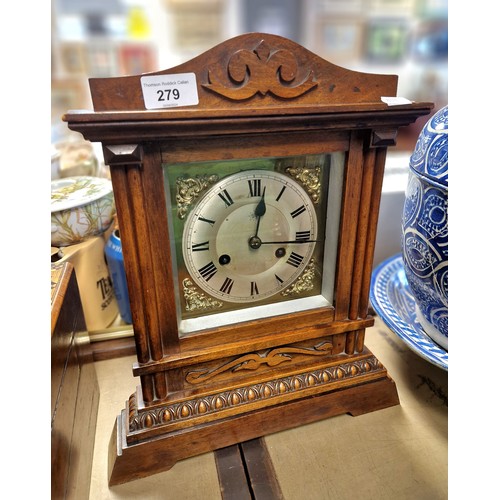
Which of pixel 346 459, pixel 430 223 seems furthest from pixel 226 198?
pixel 346 459

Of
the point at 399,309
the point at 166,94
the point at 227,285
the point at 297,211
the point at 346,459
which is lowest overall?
the point at 346,459

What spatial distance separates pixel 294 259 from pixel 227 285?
0.12 metres

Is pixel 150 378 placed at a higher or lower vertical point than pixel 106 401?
higher

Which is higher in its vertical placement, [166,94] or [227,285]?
[166,94]

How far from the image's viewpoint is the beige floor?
1.90 ft

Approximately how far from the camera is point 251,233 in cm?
58

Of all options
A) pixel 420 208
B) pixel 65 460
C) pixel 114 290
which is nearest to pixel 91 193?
pixel 114 290

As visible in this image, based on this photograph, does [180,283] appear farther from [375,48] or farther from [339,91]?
[375,48]

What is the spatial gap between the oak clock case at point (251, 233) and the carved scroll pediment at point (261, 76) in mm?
95

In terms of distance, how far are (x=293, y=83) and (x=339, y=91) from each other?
0.07 metres

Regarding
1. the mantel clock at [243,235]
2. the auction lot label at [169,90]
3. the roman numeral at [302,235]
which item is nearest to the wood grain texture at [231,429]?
the mantel clock at [243,235]

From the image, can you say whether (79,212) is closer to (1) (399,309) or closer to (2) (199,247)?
(2) (199,247)

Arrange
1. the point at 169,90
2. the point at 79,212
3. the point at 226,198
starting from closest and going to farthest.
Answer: the point at 169,90, the point at 226,198, the point at 79,212

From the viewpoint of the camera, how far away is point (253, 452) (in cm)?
64
